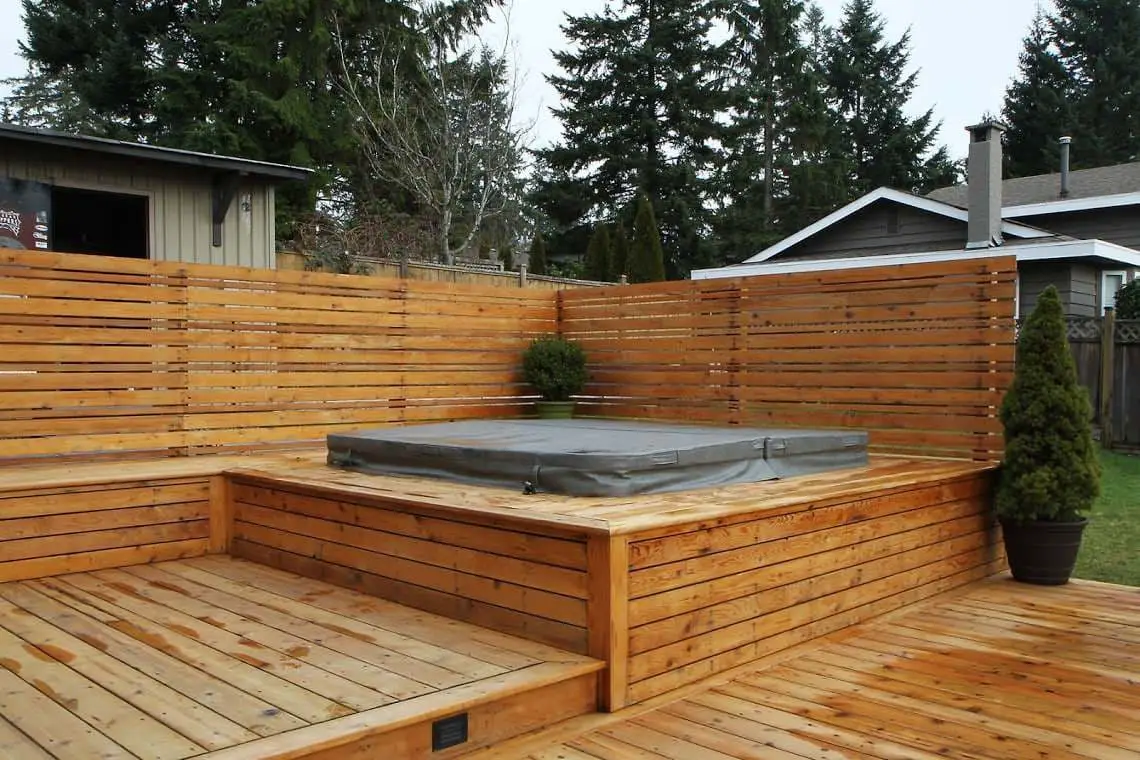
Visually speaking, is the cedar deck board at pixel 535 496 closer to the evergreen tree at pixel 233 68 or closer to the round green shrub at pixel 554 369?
the round green shrub at pixel 554 369

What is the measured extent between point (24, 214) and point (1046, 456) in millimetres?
6858

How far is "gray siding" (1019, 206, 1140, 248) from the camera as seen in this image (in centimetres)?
1221

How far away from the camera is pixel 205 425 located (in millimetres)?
5625

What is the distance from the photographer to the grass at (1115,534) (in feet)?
16.5

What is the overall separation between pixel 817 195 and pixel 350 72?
38.1 feet

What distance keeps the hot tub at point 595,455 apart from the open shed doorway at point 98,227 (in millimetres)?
5757

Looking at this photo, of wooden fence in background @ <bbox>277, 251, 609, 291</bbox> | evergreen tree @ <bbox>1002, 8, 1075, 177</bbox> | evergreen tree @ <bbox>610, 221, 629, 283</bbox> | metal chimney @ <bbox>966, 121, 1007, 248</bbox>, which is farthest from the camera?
evergreen tree @ <bbox>1002, 8, 1075, 177</bbox>

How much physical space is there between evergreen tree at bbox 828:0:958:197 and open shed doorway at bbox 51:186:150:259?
732 inches

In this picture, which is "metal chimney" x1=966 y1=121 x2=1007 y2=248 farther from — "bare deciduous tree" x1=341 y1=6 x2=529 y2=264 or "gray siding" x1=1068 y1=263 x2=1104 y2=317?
"bare deciduous tree" x1=341 y1=6 x2=529 y2=264

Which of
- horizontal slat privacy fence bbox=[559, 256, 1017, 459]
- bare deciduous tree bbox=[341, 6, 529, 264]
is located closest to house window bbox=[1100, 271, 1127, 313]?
horizontal slat privacy fence bbox=[559, 256, 1017, 459]

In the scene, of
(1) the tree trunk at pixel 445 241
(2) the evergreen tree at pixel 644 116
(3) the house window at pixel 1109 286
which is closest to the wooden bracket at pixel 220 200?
(1) the tree trunk at pixel 445 241

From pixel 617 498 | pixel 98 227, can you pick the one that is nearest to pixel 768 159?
pixel 98 227

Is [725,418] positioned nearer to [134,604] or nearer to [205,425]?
[205,425]

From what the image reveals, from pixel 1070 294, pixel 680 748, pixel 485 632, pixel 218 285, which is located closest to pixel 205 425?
pixel 218 285
